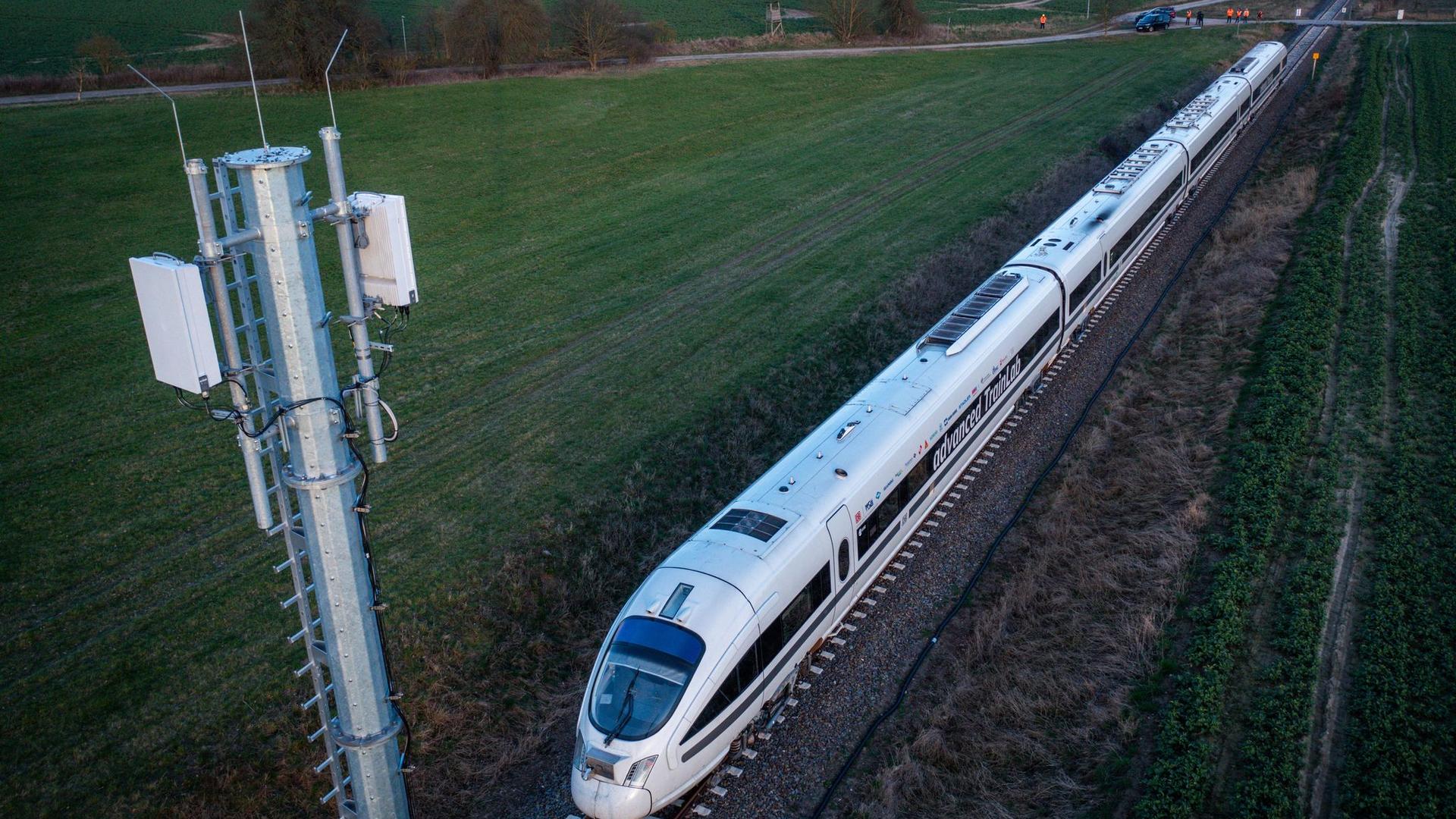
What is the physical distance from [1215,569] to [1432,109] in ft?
129

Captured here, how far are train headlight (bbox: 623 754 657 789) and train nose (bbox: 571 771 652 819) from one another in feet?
0.21

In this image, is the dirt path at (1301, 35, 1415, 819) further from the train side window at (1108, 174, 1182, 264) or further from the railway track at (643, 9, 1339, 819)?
the train side window at (1108, 174, 1182, 264)

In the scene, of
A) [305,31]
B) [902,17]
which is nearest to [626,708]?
[305,31]

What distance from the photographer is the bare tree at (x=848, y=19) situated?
68625 millimetres

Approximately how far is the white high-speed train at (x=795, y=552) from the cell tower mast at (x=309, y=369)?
9.71ft

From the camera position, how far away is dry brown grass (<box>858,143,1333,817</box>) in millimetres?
12602

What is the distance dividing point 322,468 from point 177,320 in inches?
65.3

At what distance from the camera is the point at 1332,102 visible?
4672 centimetres

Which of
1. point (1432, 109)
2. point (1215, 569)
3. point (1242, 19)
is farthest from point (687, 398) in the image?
point (1242, 19)

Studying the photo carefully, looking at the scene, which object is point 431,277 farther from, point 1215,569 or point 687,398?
point 1215,569

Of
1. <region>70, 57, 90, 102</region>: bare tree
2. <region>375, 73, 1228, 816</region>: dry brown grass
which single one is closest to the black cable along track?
<region>375, 73, 1228, 816</region>: dry brown grass

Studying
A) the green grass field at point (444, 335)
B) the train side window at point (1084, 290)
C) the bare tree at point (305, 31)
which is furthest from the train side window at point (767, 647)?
the bare tree at point (305, 31)

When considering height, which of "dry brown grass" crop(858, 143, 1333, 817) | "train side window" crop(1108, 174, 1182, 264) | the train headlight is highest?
"train side window" crop(1108, 174, 1182, 264)

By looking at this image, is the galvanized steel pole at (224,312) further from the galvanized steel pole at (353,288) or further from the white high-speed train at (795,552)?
the white high-speed train at (795,552)
